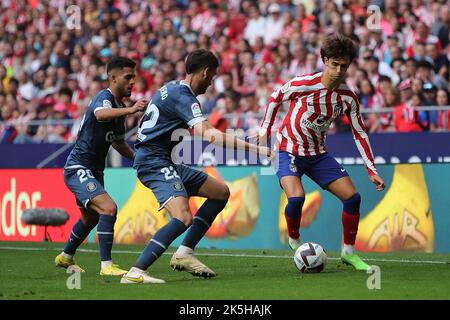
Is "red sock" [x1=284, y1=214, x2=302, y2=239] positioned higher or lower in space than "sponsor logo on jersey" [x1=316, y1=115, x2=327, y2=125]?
lower

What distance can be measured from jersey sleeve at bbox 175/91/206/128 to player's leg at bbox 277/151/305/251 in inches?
74.5

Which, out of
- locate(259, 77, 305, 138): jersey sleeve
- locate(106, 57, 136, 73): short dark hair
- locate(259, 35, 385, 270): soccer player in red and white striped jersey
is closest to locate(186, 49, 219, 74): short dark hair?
locate(106, 57, 136, 73): short dark hair

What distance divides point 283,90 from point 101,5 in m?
14.8

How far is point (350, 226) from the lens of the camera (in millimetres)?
11062

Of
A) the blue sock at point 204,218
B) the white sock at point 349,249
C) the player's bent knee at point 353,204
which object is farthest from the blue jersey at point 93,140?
the white sock at point 349,249

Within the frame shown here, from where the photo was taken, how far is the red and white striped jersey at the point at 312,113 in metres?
11.0

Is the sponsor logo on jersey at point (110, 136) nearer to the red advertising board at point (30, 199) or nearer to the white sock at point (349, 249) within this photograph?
the white sock at point (349, 249)

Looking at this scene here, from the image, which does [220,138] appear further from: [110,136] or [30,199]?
[30,199]

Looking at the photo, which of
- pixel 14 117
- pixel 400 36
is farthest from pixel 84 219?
pixel 14 117

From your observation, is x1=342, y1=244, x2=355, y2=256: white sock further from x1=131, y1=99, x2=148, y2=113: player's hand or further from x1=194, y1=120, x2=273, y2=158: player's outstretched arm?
x1=131, y1=99, x2=148, y2=113: player's hand

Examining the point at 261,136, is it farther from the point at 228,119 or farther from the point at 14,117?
the point at 14,117

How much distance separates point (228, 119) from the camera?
17.7 m

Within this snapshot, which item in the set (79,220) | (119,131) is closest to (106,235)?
(79,220)

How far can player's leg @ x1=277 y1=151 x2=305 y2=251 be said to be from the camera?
1103cm
